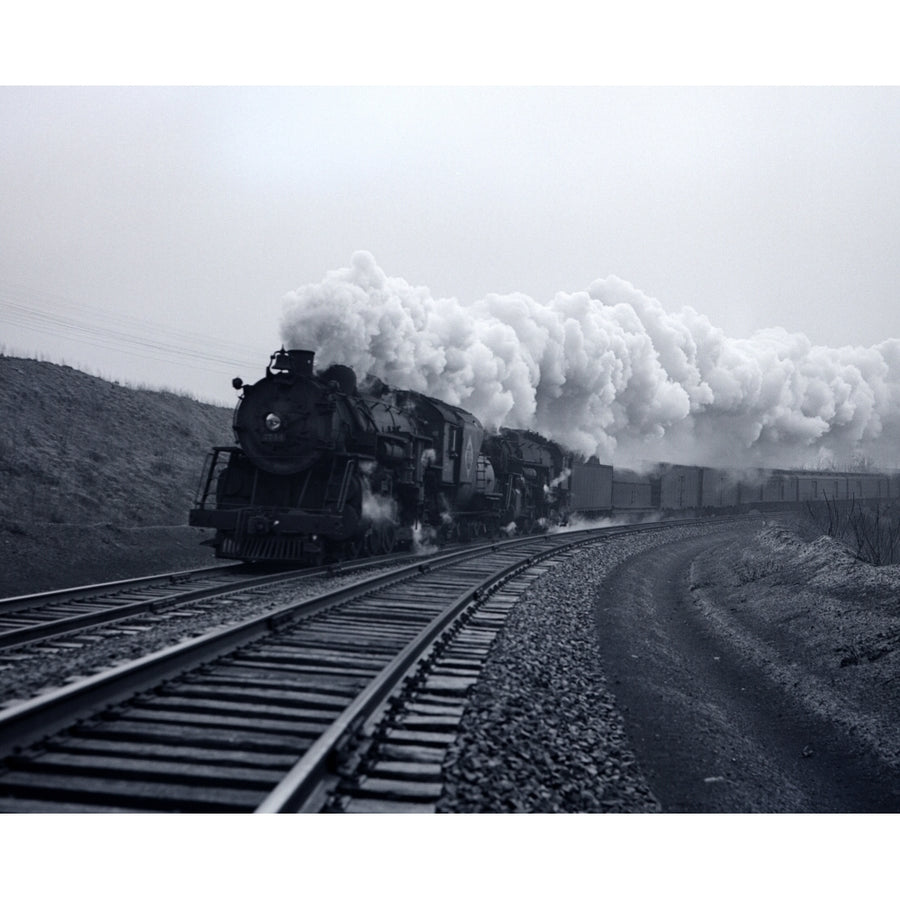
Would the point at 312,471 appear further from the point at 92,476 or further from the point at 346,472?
the point at 92,476

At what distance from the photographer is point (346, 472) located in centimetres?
1225

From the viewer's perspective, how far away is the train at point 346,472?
12.2 metres

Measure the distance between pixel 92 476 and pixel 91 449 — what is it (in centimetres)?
249

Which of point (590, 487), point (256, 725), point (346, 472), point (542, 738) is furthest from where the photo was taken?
point (590, 487)

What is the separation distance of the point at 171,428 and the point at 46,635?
72.5 feet

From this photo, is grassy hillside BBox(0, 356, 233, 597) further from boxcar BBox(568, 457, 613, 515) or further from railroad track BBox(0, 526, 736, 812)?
boxcar BBox(568, 457, 613, 515)

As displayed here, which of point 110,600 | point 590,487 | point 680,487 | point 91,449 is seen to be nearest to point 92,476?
point 91,449

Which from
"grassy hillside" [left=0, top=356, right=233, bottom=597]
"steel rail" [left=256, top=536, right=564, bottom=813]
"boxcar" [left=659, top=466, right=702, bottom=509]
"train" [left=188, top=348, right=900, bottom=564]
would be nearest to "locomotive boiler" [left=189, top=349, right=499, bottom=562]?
"train" [left=188, top=348, right=900, bottom=564]

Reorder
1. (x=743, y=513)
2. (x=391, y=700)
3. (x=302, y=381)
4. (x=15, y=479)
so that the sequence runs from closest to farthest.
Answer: (x=391, y=700) → (x=302, y=381) → (x=15, y=479) → (x=743, y=513)

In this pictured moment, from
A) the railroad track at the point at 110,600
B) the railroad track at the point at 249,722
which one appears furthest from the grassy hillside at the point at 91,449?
the railroad track at the point at 249,722

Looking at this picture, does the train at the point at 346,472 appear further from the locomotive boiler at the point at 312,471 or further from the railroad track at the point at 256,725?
the railroad track at the point at 256,725
